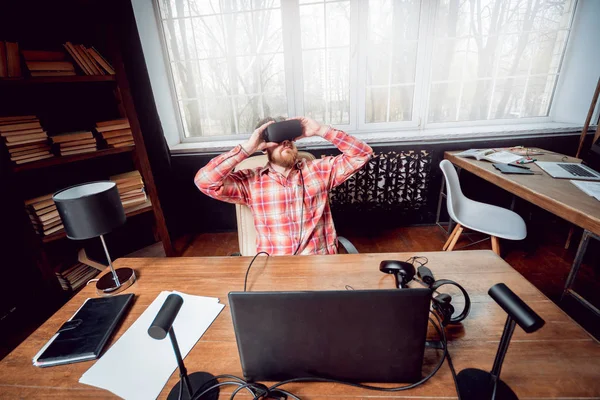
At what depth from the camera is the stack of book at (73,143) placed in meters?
1.77

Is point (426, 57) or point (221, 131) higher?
point (426, 57)

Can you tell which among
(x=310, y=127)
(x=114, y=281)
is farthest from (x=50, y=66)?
(x=310, y=127)

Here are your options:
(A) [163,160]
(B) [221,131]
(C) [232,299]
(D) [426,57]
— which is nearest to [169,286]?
(C) [232,299]

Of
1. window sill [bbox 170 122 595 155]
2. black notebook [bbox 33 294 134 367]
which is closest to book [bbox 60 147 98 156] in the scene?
window sill [bbox 170 122 595 155]

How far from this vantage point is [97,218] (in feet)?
3.36

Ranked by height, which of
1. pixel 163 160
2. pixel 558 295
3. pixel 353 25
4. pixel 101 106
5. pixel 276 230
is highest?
pixel 353 25

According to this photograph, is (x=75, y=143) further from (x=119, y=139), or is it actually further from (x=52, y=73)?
(x=52, y=73)

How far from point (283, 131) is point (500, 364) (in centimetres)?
107

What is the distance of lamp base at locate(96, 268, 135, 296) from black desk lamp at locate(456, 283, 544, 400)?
1.04 metres

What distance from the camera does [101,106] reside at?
213cm

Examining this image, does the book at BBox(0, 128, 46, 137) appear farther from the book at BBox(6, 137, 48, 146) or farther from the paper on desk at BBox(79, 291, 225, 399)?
the paper on desk at BBox(79, 291, 225, 399)

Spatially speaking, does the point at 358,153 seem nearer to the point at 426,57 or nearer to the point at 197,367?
the point at 197,367

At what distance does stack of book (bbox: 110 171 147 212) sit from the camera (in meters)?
2.07

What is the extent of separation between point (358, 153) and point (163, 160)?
1928 millimetres
